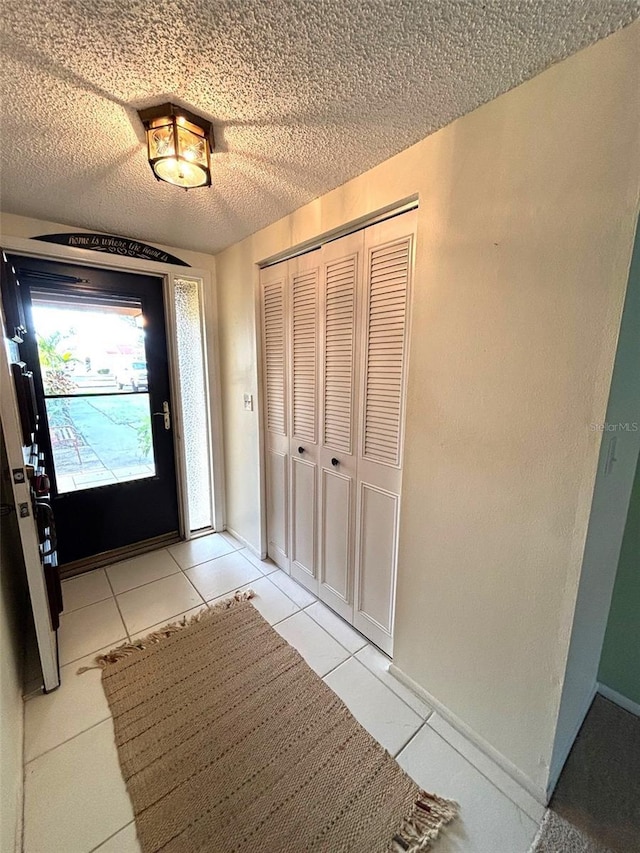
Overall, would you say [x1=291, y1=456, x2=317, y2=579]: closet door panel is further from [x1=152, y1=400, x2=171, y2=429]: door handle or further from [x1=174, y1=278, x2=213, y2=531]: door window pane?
[x1=152, y1=400, x2=171, y2=429]: door handle

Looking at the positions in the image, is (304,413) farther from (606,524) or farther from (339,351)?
(606,524)

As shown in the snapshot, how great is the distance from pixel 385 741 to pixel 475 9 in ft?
7.50

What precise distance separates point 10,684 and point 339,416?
174 centimetres

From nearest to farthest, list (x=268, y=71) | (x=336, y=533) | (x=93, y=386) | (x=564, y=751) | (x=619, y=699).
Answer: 1. (x=268, y=71)
2. (x=564, y=751)
3. (x=619, y=699)
4. (x=336, y=533)
5. (x=93, y=386)

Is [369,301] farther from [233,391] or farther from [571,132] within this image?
[233,391]

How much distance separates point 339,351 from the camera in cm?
178

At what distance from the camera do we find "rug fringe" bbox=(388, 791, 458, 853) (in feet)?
3.46

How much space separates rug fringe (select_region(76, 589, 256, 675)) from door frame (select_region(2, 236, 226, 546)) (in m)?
0.89

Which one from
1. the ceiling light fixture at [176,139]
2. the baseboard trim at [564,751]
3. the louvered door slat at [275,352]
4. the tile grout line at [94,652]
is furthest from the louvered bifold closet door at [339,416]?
the tile grout line at [94,652]

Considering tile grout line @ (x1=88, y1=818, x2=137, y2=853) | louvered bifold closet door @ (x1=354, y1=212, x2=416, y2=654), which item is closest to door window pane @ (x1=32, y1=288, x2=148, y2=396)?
louvered bifold closet door @ (x1=354, y1=212, x2=416, y2=654)

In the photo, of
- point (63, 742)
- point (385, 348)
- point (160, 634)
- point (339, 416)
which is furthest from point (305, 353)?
point (63, 742)

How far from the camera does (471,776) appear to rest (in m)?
1.23

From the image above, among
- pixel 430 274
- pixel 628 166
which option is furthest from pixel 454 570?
pixel 628 166

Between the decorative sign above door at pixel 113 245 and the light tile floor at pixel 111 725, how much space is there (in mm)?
2184
